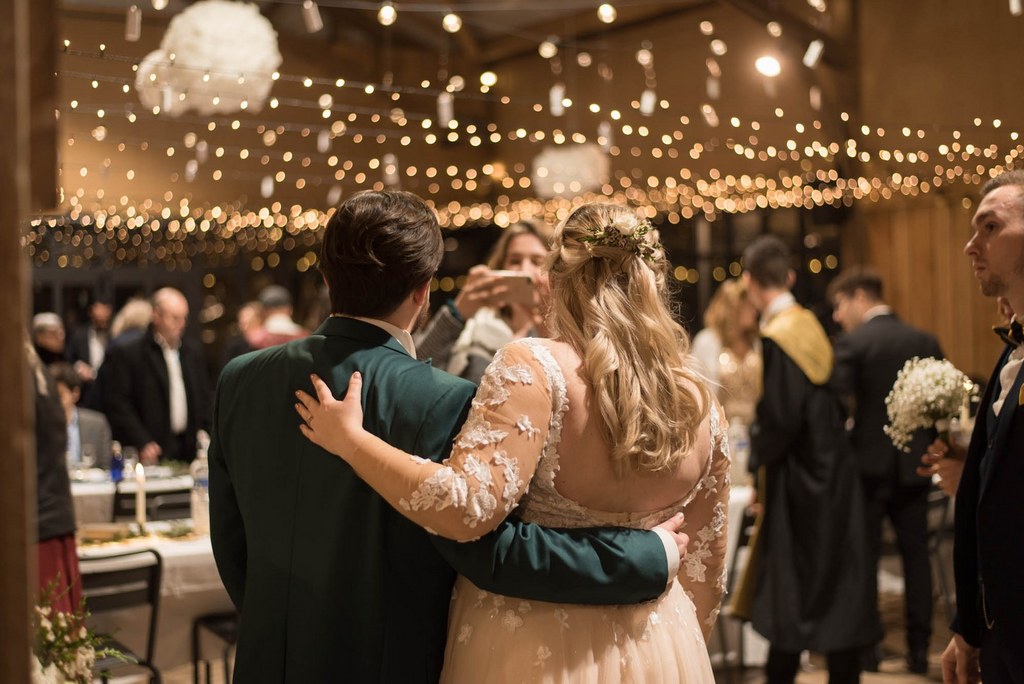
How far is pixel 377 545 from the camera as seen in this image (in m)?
1.91

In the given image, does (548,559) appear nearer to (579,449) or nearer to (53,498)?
(579,449)

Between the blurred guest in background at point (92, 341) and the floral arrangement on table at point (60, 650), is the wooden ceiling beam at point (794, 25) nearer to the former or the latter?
the blurred guest in background at point (92, 341)

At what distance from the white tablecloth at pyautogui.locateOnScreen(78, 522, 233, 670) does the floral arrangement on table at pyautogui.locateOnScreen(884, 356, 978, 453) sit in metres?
2.36

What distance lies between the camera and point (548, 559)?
6.23 feet

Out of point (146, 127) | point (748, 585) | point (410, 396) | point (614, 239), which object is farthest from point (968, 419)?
point (146, 127)

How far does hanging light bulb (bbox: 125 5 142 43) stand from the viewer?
3.74 metres

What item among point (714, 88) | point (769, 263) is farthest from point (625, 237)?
point (714, 88)

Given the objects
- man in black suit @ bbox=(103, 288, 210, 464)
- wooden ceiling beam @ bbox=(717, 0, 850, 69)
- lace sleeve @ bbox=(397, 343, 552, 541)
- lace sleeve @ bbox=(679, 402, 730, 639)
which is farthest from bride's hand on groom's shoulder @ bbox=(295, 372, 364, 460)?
wooden ceiling beam @ bbox=(717, 0, 850, 69)

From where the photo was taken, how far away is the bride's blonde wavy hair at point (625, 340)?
193cm

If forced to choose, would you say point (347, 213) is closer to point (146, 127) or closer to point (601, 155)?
point (146, 127)

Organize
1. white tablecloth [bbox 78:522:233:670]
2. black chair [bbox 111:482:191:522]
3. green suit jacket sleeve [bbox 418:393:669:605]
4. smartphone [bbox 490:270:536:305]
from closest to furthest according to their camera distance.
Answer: green suit jacket sleeve [bbox 418:393:669:605] < smartphone [bbox 490:270:536:305] < white tablecloth [bbox 78:522:233:670] < black chair [bbox 111:482:191:522]

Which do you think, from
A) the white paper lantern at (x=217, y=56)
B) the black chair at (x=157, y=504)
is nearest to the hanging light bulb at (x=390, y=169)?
the white paper lantern at (x=217, y=56)

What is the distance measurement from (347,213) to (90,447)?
4.79 metres

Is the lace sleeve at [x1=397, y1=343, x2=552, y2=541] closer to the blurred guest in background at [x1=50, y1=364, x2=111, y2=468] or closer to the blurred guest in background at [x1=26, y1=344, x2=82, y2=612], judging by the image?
the blurred guest in background at [x1=26, y1=344, x2=82, y2=612]
